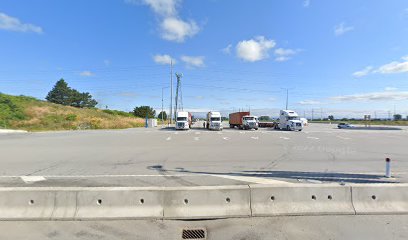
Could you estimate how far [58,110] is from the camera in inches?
2469

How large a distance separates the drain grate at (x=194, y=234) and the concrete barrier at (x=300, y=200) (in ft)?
3.49

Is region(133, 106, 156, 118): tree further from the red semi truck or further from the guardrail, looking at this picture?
the guardrail

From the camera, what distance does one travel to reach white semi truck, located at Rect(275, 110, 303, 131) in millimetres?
40544

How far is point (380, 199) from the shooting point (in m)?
5.23

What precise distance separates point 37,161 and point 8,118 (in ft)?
162

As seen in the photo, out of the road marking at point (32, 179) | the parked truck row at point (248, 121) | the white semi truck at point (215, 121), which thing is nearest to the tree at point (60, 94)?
the parked truck row at point (248, 121)

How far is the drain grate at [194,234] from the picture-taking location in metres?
4.33

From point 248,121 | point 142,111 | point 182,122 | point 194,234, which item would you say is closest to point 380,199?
point 194,234

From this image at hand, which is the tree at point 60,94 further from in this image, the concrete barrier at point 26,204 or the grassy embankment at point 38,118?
the concrete barrier at point 26,204

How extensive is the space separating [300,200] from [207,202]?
1756mm

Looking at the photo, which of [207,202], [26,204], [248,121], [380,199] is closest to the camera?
[26,204]

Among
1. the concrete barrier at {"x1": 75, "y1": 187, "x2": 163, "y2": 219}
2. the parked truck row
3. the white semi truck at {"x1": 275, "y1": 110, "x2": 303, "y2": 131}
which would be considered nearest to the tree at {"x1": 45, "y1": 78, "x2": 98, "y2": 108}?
the parked truck row

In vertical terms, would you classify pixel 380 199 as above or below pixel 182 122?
below

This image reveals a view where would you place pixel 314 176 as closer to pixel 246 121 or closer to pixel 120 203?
pixel 120 203
